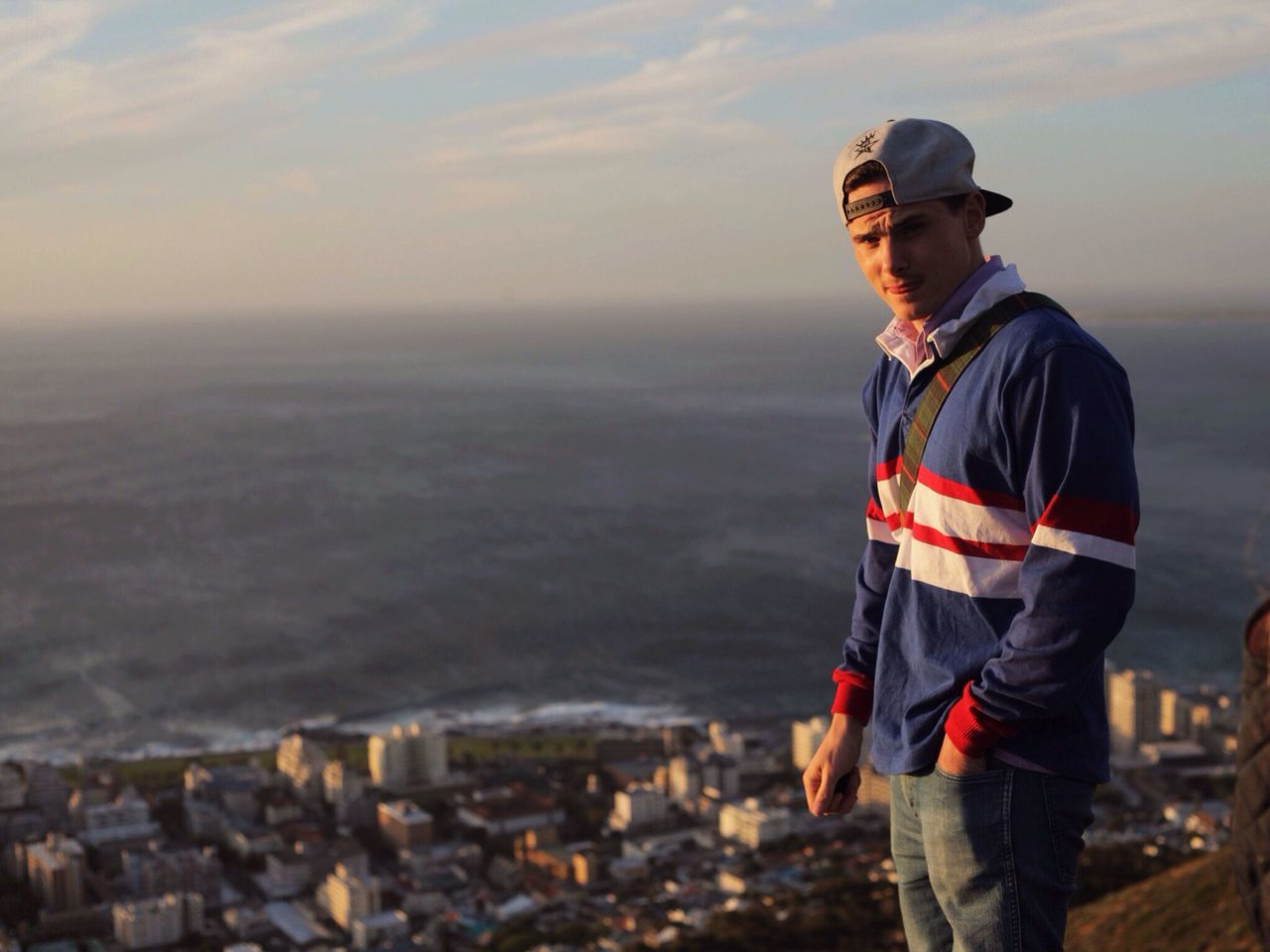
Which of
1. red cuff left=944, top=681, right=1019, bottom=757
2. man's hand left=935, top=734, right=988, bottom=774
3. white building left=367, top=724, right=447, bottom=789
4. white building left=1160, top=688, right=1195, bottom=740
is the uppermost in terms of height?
red cuff left=944, top=681, right=1019, bottom=757

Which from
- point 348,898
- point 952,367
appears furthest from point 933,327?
point 348,898

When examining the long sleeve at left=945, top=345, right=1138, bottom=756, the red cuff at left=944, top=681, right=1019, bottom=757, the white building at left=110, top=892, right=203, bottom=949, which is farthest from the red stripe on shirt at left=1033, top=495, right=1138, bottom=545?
the white building at left=110, top=892, right=203, bottom=949

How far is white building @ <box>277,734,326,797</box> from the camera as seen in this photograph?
14.9 metres

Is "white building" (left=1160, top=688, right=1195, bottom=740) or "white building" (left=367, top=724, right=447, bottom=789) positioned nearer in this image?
"white building" (left=367, top=724, right=447, bottom=789)

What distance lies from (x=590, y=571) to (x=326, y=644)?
595 centimetres

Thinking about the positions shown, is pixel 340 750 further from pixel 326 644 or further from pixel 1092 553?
pixel 1092 553

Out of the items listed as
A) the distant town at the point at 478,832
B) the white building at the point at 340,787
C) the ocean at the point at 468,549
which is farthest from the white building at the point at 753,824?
the white building at the point at 340,787

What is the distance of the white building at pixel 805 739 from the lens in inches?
598

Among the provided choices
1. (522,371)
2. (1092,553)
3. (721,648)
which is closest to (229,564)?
(721,648)

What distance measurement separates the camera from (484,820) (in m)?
14.1

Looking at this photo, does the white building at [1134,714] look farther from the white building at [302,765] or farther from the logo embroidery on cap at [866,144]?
the logo embroidery on cap at [866,144]

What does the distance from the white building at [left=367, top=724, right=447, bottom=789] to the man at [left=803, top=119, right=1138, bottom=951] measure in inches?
549

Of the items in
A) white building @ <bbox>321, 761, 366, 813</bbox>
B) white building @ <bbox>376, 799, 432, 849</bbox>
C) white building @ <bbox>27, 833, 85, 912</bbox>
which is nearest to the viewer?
white building @ <bbox>27, 833, 85, 912</bbox>

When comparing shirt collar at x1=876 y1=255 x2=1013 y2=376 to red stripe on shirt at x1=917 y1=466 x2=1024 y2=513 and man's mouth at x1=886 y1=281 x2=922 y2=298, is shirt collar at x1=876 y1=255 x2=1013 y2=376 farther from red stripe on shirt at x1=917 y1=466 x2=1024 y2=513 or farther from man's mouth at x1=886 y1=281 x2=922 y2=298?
red stripe on shirt at x1=917 y1=466 x2=1024 y2=513
